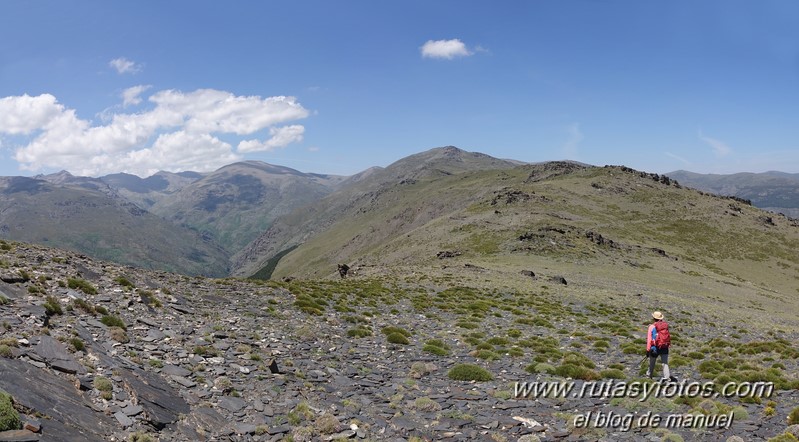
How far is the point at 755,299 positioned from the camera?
237 ft

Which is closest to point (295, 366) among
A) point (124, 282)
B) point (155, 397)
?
point (155, 397)

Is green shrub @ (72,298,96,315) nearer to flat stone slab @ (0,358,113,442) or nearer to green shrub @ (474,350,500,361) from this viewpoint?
flat stone slab @ (0,358,113,442)

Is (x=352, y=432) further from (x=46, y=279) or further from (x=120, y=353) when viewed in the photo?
(x=46, y=279)

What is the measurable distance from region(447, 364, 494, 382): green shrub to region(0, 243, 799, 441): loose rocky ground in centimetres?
33

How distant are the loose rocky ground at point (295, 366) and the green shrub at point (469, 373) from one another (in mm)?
330

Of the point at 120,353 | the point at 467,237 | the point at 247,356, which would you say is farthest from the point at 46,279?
the point at 467,237

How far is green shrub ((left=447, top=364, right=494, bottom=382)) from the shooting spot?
66.3ft

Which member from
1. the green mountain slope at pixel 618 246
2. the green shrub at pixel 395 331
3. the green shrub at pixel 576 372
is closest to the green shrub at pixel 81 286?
the green shrub at pixel 395 331

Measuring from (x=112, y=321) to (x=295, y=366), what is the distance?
27.1 feet

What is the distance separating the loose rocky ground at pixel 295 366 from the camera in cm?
1323

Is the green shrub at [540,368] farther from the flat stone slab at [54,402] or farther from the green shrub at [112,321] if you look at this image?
the green shrub at [112,321]

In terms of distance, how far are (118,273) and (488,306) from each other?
30477 millimetres

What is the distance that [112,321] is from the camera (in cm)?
1919

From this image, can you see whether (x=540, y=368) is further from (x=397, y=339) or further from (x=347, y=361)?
(x=347, y=361)
